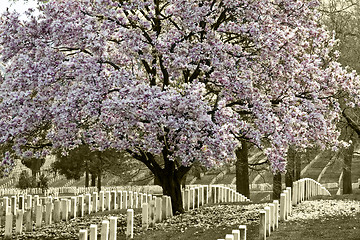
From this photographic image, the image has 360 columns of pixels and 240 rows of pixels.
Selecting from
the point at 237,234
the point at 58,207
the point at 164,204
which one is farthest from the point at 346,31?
the point at 237,234

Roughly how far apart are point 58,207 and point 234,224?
644 centimetres

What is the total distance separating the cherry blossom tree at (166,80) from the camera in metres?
15.0

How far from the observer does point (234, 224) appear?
15844 millimetres

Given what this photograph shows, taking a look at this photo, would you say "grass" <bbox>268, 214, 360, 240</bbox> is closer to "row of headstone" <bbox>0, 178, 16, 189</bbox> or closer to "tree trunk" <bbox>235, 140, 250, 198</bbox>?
"tree trunk" <bbox>235, 140, 250, 198</bbox>

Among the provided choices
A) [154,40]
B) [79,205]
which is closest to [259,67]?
[154,40]

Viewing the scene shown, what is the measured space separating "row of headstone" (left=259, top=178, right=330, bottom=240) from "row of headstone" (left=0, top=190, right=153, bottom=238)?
688cm

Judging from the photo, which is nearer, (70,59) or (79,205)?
(70,59)

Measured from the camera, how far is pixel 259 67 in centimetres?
1722

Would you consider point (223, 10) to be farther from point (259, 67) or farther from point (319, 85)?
point (319, 85)

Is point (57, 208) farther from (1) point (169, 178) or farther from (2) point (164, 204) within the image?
(1) point (169, 178)

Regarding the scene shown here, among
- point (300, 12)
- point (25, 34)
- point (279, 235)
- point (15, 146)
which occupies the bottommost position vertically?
point (279, 235)

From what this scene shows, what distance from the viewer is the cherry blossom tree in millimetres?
14977

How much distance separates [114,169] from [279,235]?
88.5ft

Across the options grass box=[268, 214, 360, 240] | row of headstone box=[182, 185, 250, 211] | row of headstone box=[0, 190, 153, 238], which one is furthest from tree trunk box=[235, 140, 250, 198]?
grass box=[268, 214, 360, 240]
